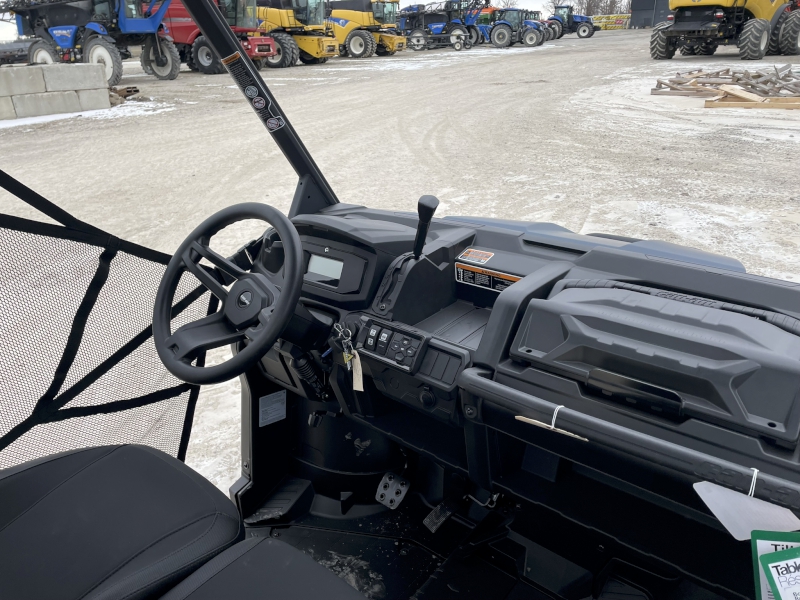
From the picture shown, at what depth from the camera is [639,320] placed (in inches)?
59.1

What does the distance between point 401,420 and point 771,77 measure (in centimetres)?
1154

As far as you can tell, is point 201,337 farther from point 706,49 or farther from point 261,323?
point 706,49

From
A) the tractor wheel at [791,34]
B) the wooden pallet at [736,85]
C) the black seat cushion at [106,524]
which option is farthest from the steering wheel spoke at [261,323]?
the tractor wheel at [791,34]

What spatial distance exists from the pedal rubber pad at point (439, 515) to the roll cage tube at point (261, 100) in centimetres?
126

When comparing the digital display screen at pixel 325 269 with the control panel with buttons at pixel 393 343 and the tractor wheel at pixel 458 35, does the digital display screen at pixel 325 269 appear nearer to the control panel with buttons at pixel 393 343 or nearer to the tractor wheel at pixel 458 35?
the control panel with buttons at pixel 393 343

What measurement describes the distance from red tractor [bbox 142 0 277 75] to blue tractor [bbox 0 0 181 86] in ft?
3.32

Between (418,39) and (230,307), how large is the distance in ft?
93.3

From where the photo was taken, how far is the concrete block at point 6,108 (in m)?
10.7

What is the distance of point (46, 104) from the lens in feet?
36.9

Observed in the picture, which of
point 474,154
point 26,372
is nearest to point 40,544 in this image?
point 26,372

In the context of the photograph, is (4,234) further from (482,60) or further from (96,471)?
(482,60)

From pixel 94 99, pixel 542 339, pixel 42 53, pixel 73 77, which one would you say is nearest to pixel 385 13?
pixel 42 53

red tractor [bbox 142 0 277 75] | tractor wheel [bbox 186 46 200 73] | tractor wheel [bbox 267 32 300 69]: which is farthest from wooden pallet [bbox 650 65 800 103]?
tractor wheel [bbox 186 46 200 73]

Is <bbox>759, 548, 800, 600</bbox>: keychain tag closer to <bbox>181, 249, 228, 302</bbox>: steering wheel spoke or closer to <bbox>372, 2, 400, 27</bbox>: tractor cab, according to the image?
<bbox>181, 249, 228, 302</bbox>: steering wheel spoke
